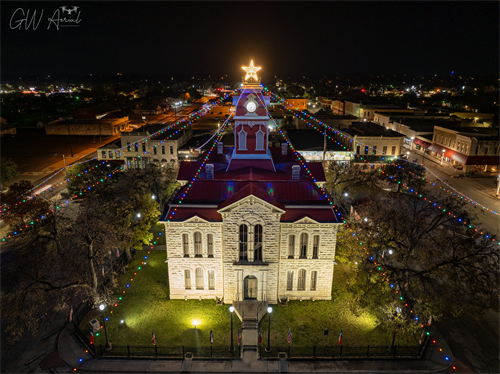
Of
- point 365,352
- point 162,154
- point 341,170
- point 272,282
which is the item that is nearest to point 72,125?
point 162,154

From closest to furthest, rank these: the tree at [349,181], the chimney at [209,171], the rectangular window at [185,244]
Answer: the rectangular window at [185,244] → the chimney at [209,171] → the tree at [349,181]

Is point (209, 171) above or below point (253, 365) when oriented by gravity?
above

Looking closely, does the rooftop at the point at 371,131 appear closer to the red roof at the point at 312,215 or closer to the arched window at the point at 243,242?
the red roof at the point at 312,215

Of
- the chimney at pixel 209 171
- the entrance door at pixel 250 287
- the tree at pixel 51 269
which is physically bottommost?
the entrance door at pixel 250 287

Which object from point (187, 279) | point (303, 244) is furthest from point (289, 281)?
point (187, 279)

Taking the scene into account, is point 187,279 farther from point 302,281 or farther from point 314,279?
point 314,279

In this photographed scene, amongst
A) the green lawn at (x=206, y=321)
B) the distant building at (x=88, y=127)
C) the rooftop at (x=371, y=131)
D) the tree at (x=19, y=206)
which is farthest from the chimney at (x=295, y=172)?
the distant building at (x=88, y=127)
